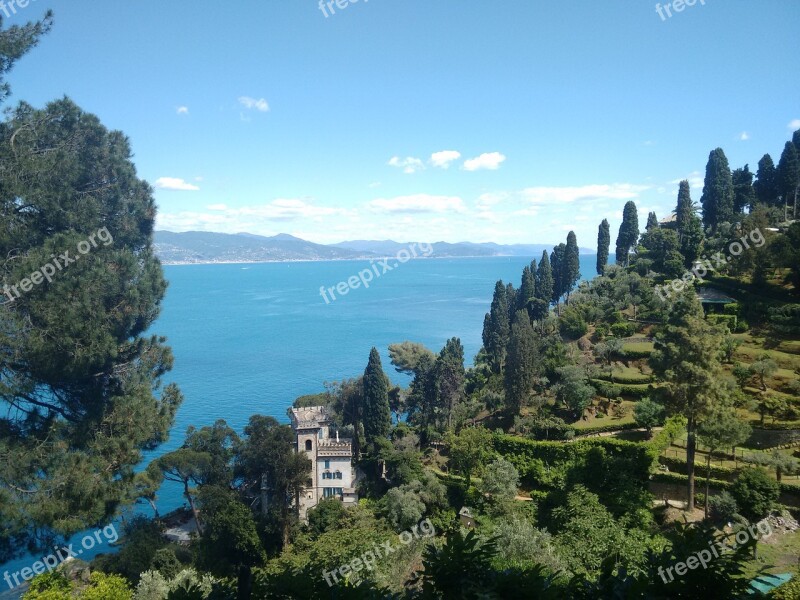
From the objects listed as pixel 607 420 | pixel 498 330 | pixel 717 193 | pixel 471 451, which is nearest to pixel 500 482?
pixel 471 451

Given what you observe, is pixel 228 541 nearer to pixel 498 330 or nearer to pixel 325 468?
pixel 325 468

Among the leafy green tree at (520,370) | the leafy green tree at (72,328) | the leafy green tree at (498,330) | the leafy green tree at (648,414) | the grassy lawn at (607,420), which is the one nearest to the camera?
the leafy green tree at (72,328)

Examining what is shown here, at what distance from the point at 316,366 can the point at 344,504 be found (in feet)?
137

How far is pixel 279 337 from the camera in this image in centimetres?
8550

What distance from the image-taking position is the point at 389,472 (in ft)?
92.9

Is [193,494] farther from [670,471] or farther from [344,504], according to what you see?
[670,471]

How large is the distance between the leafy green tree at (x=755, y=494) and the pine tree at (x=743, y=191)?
35.2 meters

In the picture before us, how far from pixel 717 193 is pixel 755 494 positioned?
34514 mm

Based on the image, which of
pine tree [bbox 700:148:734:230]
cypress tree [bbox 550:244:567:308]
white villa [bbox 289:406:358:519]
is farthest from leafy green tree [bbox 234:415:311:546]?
pine tree [bbox 700:148:734:230]

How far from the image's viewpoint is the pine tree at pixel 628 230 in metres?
45.3

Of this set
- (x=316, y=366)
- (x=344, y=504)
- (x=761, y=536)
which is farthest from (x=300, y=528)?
(x=316, y=366)

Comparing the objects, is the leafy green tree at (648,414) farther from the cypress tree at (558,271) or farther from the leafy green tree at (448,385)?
the cypress tree at (558,271)

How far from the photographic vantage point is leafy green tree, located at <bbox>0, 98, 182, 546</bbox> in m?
13.3

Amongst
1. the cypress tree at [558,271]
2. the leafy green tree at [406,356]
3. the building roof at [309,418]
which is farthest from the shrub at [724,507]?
the leafy green tree at [406,356]
